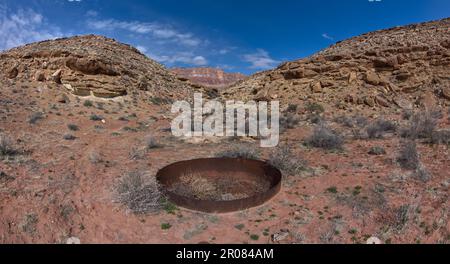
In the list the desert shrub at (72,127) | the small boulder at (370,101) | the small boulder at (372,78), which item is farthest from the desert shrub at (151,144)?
the small boulder at (372,78)

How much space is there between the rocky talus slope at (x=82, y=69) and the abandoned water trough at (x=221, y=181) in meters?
13.2

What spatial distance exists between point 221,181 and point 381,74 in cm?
1499

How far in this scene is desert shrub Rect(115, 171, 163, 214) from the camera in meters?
5.93

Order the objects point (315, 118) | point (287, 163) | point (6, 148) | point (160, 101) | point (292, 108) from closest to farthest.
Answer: point (287, 163) < point (6, 148) < point (315, 118) < point (292, 108) < point (160, 101)

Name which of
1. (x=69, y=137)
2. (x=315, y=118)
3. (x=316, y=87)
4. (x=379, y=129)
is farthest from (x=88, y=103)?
(x=379, y=129)

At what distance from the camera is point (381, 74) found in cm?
1842

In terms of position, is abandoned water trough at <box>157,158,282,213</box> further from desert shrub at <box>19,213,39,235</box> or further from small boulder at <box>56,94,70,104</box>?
small boulder at <box>56,94,70,104</box>

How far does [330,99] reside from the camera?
1820 cm

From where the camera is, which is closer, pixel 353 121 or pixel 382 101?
pixel 353 121

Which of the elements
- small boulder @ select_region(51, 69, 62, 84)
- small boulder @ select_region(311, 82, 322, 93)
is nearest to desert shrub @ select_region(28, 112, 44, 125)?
Result: small boulder @ select_region(51, 69, 62, 84)

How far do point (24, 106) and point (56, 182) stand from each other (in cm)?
996

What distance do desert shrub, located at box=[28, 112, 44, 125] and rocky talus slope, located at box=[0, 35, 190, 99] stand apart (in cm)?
486

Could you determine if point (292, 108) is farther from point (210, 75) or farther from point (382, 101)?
point (210, 75)

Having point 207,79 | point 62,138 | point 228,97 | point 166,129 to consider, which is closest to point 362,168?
point 166,129
